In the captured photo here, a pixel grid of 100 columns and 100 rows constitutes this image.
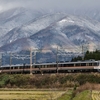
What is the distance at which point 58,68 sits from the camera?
9962 cm

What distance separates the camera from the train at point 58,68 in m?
91.2

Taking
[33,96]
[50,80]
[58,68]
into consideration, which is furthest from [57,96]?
[58,68]

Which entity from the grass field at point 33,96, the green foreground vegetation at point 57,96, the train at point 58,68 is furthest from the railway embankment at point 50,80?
the green foreground vegetation at point 57,96

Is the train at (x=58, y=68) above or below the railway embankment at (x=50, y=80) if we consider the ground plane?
above

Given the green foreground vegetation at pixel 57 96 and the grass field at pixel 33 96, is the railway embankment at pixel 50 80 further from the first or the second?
the green foreground vegetation at pixel 57 96

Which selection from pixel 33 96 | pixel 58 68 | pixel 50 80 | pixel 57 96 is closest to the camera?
pixel 57 96

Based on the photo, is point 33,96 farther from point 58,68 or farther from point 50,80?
point 58,68

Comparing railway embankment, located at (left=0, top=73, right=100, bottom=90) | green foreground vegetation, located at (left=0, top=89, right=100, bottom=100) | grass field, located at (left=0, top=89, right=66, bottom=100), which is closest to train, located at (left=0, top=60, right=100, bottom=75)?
railway embankment, located at (left=0, top=73, right=100, bottom=90)

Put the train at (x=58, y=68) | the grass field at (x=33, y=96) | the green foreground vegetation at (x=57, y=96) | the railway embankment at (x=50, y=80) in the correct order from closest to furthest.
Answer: the green foreground vegetation at (x=57, y=96), the grass field at (x=33, y=96), the railway embankment at (x=50, y=80), the train at (x=58, y=68)

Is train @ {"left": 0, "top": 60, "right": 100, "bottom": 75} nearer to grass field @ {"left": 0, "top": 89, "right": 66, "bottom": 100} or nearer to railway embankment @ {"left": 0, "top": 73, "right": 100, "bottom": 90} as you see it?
railway embankment @ {"left": 0, "top": 73, "right": 100, "bottom": 90}

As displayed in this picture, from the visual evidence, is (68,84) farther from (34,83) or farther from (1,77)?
(1,77)

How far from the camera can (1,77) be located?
9419 cm

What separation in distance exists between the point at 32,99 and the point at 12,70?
62.6 m

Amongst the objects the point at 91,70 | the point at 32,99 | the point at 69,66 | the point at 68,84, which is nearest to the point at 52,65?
the point at 69,66
